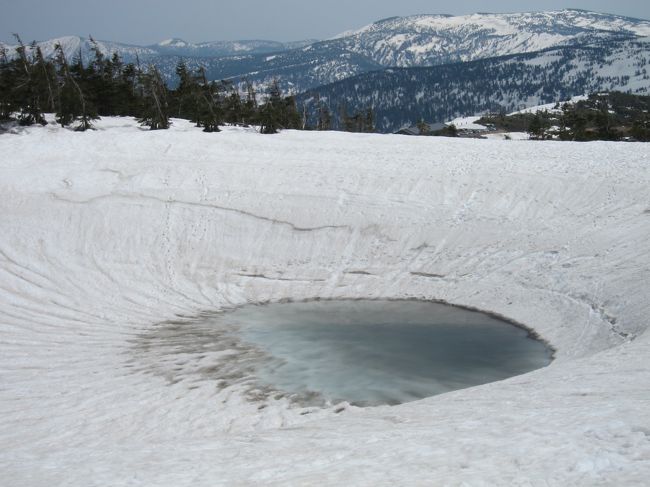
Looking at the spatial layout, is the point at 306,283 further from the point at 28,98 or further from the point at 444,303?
the point at 28,98

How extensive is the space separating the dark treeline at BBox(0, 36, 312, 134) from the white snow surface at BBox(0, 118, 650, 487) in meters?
3.60

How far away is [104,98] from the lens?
78062 mm

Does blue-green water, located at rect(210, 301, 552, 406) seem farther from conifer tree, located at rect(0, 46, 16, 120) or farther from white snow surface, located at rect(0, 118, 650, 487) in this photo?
conifer tree, located at rect(0, 46, 16, 120)

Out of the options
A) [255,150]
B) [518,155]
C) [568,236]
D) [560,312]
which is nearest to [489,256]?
[568,236]

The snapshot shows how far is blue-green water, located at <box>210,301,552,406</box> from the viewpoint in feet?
81.0

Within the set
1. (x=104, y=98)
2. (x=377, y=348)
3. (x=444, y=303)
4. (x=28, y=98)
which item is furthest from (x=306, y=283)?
(x=104, y=98)

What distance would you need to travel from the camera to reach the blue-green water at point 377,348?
24.7m

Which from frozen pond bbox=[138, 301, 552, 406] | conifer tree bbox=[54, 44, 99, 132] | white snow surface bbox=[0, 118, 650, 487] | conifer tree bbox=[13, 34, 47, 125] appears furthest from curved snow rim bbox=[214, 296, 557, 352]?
conifer tree bbox=[13, 34, 47, 125]

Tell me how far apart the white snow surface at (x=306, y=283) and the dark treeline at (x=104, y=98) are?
3.60 m

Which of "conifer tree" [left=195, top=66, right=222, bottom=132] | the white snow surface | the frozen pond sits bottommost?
the frozen pond

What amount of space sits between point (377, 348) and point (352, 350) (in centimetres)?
121

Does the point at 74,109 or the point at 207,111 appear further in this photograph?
the point at 207,111

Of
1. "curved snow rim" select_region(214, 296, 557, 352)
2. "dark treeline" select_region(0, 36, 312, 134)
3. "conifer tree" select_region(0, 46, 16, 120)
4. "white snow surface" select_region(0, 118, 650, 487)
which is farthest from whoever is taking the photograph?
"dark treeline" select_region(0, 36, 312, 134)

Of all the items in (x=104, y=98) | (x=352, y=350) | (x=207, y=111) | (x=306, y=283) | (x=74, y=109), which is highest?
(x=104, y=98)
